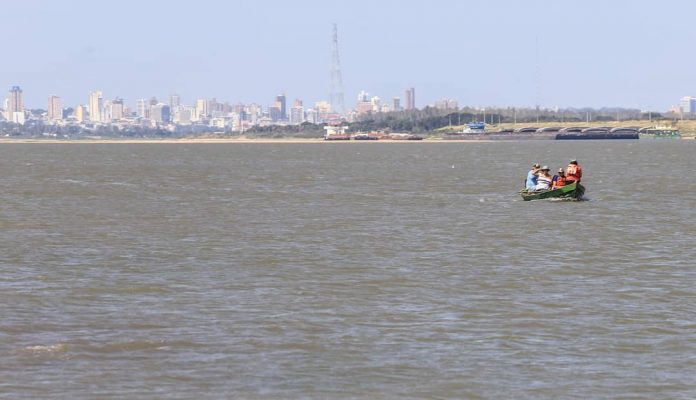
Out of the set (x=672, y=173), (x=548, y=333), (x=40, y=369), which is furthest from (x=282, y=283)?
(x=672, y=173)

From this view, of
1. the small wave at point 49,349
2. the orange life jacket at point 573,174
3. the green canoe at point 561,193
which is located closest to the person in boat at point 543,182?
the green canoe at point 561,193

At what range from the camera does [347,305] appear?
28953 millimetres

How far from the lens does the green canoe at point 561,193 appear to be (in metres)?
64.0

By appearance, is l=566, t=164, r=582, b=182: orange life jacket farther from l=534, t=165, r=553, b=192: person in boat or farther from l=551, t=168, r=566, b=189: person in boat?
l=534, t=165, r=553, b=192: person in boat

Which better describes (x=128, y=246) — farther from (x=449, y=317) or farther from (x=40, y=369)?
(x=40, y=369)

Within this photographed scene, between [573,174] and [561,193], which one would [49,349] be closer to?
[561,193]

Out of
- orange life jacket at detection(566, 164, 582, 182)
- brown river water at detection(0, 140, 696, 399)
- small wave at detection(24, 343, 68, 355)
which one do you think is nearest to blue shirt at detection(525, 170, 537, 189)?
orange life jacket at detection(566, 164, 582, 182)

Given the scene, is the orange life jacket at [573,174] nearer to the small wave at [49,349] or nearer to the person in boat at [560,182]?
the person in boat at [560,182]

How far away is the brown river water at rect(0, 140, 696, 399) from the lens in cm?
2164

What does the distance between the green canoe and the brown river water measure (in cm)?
617

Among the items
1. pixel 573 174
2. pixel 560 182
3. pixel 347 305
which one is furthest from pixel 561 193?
pixel 347 305

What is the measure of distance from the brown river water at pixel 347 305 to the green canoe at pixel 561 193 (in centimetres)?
617

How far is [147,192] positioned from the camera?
3049 inches

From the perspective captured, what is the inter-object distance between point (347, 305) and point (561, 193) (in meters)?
36.7
